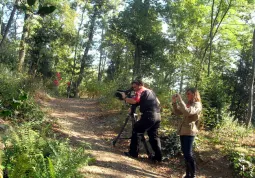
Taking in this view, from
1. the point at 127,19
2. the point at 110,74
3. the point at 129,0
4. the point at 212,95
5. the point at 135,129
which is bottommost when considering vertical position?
the point at 135,129

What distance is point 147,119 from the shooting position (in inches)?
252

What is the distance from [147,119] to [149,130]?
37 centimetres

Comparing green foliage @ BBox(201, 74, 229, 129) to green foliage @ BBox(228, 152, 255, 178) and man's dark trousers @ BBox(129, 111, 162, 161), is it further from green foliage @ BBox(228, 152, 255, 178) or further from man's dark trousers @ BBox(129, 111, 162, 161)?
man's dark trousers @ BBox(129, 111, 162, 161)

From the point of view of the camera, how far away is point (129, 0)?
1820 cm

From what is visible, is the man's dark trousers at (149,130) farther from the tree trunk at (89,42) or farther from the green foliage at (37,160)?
the tree trunk at (89,42)

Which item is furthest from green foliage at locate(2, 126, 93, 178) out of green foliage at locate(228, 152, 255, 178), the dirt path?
green foliage at locate(228, 152, 255, 178)

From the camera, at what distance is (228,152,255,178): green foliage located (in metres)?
6.23

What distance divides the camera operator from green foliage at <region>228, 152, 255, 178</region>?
1819 mm

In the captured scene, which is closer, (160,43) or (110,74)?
(160,43)

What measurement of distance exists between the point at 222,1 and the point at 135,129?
40.4 ft

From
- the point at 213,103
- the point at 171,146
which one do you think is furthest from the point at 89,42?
the point at 171,146

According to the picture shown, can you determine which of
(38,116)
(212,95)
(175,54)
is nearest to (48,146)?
(38,116)

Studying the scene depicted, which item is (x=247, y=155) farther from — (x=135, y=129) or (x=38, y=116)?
(x=38, y=116)

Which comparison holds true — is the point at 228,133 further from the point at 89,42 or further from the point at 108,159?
the point at 89,42
